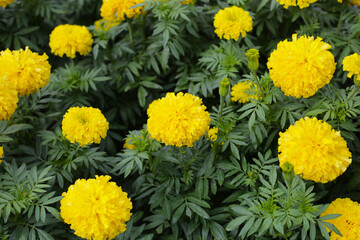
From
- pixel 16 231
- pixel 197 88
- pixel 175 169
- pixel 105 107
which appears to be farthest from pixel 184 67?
pixel 16 231

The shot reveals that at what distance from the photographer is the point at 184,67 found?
2.90m

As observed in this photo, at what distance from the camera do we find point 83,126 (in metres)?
2.08

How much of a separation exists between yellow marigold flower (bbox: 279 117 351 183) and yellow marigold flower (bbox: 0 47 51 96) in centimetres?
137

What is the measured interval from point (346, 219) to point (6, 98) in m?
1.73

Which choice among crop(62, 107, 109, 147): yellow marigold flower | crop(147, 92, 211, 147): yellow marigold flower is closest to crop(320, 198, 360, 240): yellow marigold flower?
crop(147, 92, 211, 147): yellow marigold flower

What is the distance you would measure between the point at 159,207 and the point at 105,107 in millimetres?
1013

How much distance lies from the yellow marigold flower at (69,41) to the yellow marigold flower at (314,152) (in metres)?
1.61

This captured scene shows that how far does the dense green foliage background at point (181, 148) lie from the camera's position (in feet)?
6.61

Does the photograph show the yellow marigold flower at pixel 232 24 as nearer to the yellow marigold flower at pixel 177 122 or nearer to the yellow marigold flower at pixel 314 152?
the yellow marigold flower at pixel 177 122

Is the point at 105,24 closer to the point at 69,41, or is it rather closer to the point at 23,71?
the point at 69,41

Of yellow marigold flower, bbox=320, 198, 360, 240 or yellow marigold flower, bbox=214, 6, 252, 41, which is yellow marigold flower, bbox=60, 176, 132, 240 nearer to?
yellow marigold flower, bbox=320, 198, 360, 240

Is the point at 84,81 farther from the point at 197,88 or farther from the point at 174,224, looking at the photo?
the point at 174,224

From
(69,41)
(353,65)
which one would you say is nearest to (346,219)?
(353,65)

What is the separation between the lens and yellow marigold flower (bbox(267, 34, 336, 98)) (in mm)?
1854
